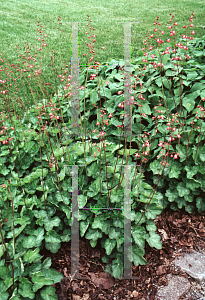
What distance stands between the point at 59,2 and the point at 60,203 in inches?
366

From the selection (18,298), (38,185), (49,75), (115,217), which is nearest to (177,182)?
(115,217)

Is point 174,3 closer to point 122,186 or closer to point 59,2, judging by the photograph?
point 59,2

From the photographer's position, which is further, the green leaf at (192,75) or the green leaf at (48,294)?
the green leaf at (192,75)

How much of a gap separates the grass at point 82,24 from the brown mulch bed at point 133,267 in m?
3.39

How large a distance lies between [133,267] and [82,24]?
739cm

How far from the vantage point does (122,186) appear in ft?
6.84

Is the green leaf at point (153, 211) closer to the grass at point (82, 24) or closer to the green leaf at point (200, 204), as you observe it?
the green leaf at point (200, 204)

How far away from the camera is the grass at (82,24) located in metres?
5.75

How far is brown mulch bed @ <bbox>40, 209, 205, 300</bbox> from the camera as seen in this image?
1.81 m

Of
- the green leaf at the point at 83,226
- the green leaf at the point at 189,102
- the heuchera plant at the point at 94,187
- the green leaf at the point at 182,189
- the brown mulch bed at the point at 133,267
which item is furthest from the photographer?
the green leaf at the point at 189,102

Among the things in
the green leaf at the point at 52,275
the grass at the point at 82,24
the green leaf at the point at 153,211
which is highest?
the grass at the point at 82,24

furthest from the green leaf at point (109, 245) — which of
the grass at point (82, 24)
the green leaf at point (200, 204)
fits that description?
the grass at point (82, 24)

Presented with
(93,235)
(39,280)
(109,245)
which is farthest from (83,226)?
(39,280)

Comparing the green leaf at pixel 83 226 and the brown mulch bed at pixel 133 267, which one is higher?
the green leaf at pixel 83 226
